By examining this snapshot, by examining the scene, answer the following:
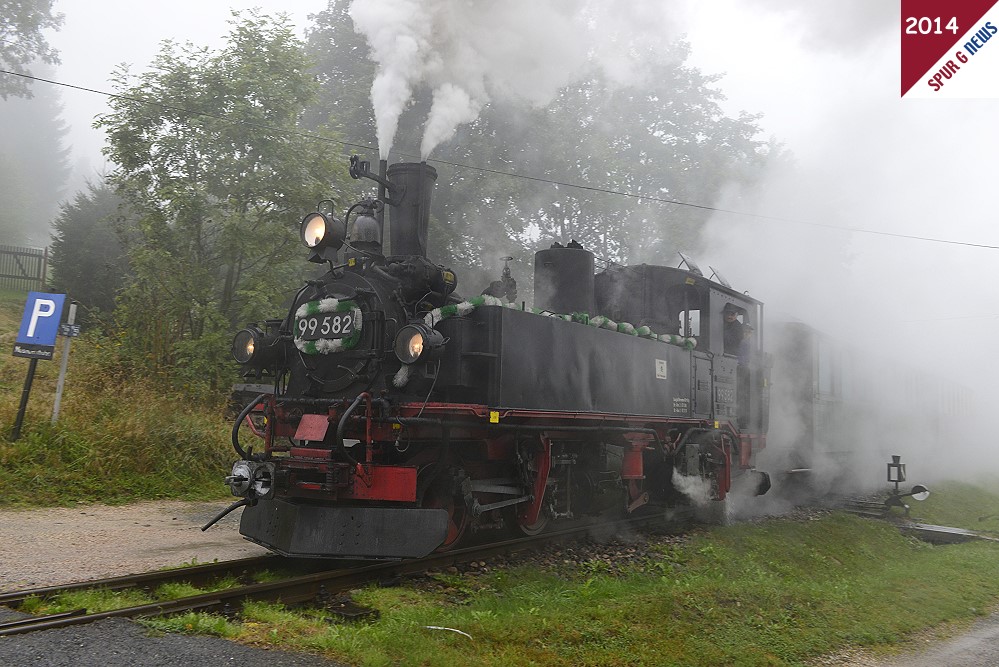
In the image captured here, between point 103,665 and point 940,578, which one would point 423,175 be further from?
point 940,578

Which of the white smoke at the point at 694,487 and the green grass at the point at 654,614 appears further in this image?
the white smoke at the point at 694,487

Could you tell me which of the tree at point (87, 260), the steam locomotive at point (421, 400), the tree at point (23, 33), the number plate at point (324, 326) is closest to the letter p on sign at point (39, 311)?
the steam locomotive at point (421, 400)

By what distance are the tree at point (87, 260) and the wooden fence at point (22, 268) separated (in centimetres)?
168

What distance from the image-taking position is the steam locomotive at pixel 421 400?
5582 millimetres

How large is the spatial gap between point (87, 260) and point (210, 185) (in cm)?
568

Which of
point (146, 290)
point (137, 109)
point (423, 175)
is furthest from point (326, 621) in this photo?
point (137, 109)

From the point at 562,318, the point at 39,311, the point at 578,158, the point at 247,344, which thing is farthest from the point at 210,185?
the point at 578,158

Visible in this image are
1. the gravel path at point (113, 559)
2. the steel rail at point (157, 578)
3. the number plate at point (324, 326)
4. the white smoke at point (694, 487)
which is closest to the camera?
the gravel path at point (113, 559)

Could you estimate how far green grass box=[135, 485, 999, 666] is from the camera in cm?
411

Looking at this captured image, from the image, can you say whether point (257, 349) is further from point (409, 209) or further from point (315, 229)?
point (409, 209)

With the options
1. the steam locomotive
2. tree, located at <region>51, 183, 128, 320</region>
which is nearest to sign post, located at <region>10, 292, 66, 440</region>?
the steam locomotive

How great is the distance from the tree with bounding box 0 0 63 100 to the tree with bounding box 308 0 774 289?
7923mm

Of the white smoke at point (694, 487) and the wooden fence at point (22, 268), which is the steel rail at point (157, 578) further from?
the wooden fence at point (22, 268)

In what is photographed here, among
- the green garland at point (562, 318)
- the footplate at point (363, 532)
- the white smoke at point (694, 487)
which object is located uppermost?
the green garland at point (562, 318)
